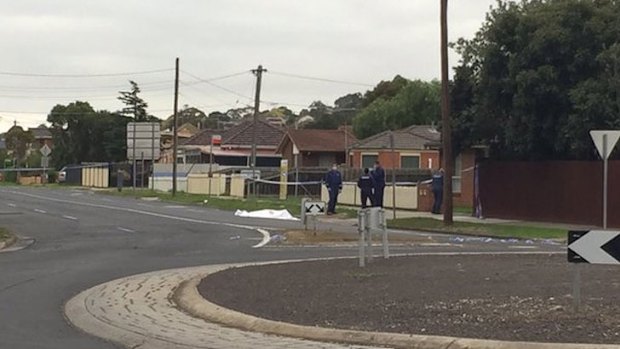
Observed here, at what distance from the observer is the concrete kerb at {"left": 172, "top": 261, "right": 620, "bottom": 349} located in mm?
9258

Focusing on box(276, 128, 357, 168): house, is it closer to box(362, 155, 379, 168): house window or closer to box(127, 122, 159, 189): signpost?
box(362, 155, 379, 168): house window

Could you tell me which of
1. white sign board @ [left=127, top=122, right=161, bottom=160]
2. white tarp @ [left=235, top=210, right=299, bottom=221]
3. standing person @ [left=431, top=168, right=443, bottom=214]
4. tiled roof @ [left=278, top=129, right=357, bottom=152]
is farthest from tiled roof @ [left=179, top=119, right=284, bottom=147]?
standing person @ [left=431, top=168, right=443, bottom=214]

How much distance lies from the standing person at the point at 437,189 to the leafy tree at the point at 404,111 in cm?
4637

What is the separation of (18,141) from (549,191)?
12260 centimetres

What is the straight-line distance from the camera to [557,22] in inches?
1261

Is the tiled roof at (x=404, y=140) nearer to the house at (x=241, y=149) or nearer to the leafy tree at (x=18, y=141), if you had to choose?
the house at (x=241, y=149)

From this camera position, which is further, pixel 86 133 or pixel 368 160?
pixel 86 133

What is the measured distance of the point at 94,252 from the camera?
73.5ft

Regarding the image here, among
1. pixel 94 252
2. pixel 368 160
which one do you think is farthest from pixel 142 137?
pixel 94 252

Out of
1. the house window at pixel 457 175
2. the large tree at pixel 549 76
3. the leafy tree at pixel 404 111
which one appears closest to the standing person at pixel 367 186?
the large tree at pixel 549 76

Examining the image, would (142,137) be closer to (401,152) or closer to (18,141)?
(401,152)

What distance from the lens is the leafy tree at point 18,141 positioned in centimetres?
14512

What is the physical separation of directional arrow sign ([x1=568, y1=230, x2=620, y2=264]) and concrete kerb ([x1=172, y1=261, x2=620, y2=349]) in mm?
1523

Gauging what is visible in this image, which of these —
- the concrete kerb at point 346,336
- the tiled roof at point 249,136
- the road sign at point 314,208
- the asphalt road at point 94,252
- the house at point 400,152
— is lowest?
the asphalt road at point 94,252
